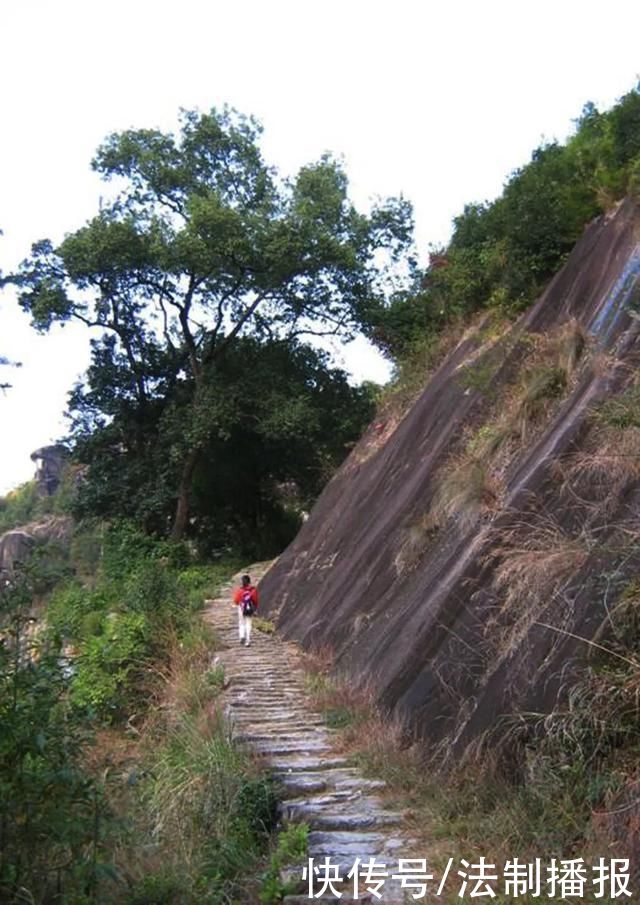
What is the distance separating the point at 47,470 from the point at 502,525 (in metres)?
63.4

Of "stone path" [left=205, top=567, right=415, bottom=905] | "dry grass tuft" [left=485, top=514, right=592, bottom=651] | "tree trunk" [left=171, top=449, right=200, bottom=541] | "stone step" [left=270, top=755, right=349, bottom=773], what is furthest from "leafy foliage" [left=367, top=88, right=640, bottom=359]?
"tree trunk" [left=171, top=449, right=200, bottom=541]

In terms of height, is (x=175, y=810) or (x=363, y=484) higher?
(x=363, y=484)

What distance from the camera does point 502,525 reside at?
755 centimetres

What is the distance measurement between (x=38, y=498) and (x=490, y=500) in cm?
6180

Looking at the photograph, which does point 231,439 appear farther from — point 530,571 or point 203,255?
point 530,571

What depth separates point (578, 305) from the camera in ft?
33.5

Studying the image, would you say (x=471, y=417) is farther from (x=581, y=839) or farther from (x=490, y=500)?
(x=581, y=839)

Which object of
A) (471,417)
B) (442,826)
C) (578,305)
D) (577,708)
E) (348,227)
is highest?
(348,227)

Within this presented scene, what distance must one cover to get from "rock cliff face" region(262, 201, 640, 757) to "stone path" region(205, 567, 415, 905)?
26.0 inches

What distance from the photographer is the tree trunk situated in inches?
961

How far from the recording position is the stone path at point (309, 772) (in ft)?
18.4

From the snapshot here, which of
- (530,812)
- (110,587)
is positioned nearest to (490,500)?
(530,812)

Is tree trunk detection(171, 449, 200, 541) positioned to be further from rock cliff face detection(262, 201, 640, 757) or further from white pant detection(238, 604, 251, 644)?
white pant detection(238, 604, 251, 644)

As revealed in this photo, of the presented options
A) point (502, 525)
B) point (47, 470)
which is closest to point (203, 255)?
point (502, 525)
